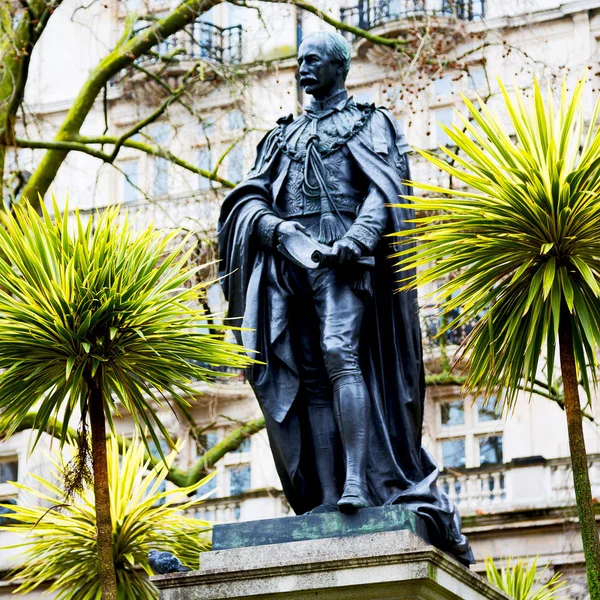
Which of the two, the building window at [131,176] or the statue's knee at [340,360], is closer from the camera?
the statue's knee at [340,360]

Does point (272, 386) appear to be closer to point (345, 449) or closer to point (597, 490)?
point (345, 449)

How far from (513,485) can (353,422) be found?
55.2ft

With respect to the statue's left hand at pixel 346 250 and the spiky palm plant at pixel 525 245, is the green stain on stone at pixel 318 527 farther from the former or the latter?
the spiky palm plant at pixel 525 245

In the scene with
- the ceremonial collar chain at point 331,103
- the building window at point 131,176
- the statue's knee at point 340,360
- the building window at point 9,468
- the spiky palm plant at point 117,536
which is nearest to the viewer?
the statue's knee at point 340,360

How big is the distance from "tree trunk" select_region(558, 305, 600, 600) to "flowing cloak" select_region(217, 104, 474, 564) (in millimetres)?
923

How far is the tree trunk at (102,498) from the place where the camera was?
25.4 ft

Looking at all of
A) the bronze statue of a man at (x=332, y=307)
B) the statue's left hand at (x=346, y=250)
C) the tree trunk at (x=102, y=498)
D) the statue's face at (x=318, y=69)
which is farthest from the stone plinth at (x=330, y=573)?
the statue's face at (x=318, y=69)

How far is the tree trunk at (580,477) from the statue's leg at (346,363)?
1430 millimetres

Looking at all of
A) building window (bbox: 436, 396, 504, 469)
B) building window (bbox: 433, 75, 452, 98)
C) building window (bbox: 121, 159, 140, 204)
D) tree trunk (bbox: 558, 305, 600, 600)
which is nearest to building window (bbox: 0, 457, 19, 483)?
building window (bbox: 121, 159, 140, 204)

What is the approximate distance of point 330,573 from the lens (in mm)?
6410

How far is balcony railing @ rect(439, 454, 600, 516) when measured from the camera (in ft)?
75.6

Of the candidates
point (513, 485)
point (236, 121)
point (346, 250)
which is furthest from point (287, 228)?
point (513, 485)

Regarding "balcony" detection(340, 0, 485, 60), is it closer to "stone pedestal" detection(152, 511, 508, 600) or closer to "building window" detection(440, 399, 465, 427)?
"building window" detection(440, 399, 465, 427)

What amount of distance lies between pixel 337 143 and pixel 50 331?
172 centimetres
